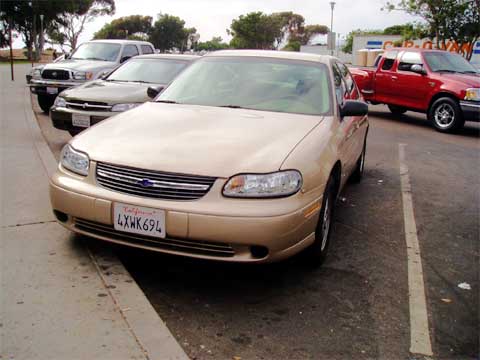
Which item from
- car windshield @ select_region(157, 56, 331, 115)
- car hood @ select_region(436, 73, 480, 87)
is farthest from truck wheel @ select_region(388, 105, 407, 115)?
car windshield @ select_region(157, 56, 331, 115)

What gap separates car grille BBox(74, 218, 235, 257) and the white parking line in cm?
118

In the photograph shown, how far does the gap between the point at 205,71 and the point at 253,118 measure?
113 centimetres

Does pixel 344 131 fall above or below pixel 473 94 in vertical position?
above

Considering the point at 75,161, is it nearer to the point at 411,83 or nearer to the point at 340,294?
the point at 340,294

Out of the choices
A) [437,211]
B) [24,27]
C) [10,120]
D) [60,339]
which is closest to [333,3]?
[24,27]

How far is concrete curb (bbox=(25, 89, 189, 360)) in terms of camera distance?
2.76 metres

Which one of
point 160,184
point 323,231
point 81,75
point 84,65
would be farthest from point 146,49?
point 160,184

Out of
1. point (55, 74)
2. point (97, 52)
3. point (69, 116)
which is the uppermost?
point (97, 52)

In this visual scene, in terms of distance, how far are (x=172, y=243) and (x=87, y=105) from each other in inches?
189

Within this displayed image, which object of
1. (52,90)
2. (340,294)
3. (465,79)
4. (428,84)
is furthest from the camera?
(428,84)

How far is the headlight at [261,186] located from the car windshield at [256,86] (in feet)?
4.16

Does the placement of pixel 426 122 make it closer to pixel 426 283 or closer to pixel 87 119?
pixel 87 119

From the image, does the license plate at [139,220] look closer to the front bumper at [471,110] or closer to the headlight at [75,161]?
the headlight at [75,161]

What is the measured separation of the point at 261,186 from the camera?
3352 millimetres
